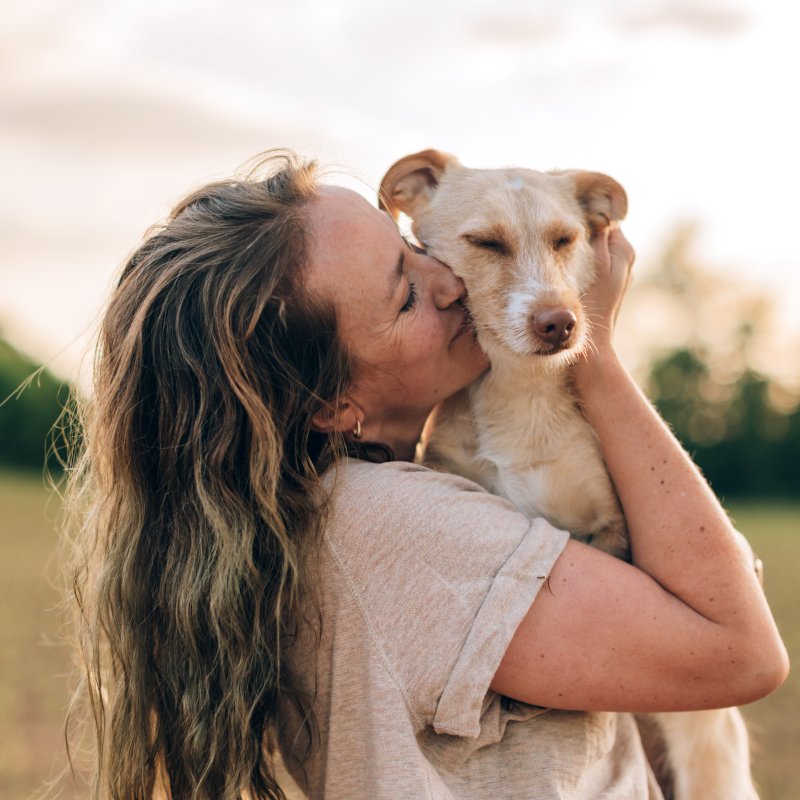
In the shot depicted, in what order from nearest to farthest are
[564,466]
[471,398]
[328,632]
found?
1. [328,632]
2. [564,466]
3. [471,398]

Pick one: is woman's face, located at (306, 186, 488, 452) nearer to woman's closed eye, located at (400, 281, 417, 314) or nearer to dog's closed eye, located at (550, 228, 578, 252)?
woman's closed eye, located at (400, 281, 417, 314)

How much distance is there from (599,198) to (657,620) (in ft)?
4.74

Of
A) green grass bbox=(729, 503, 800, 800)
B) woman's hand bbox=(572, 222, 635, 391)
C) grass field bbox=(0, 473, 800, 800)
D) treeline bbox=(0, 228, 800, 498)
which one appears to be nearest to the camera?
woman's hand bbox=(572, 222, 635, 391)

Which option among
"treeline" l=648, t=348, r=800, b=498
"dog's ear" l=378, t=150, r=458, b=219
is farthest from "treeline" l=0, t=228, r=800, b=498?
"dog's ear" l=378, t=150, r=458, b=219

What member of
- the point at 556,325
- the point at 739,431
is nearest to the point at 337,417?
the point at 556,325

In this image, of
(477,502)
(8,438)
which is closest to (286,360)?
(477,502)

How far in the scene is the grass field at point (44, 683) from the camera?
6547mm

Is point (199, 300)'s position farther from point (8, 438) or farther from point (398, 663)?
point (8, 438)

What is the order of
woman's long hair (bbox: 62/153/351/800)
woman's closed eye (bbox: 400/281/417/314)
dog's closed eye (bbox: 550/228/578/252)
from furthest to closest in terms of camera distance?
1. dog's closed eye (bbox: 550/228/578/252)
2. woman's closed eye (bbox: 400/281/417/314)
3. woman's long hair (bbox: 62/153/351/800)

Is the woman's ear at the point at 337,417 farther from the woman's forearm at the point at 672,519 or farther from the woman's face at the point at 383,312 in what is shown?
the woman's forearm at the point at 672,519

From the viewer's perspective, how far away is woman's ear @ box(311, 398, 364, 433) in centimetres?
207

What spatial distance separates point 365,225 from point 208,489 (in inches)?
26.2

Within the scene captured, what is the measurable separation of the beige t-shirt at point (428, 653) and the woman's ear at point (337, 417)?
18 centimetres

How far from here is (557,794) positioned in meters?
1.78
